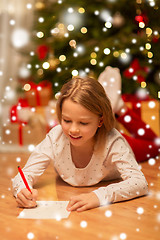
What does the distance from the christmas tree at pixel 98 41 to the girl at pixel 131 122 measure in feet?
1.83

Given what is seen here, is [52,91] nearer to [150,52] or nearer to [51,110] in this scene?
[51,110]

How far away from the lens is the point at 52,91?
115 inches

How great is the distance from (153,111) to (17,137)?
89cm

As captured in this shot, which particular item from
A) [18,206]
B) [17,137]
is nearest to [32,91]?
[17,137]

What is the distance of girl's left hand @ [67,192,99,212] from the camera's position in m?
1.36

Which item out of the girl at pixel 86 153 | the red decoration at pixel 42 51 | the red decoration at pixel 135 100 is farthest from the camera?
the red decoration at pixel 42 51

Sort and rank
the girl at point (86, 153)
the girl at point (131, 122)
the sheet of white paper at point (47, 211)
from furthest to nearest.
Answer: the girl at point (131, 122) < the girl at point (86, 153) < the sheet of white paper at point (47, 211)

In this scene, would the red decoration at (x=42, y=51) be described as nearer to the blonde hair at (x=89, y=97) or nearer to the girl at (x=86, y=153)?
the girl at (x=86, y=153)

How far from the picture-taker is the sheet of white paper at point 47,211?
1.31 metres

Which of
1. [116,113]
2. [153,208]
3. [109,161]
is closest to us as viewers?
[153,208]

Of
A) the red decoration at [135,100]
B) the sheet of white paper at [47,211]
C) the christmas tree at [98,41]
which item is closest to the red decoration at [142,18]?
the christmas tree at [98,41]

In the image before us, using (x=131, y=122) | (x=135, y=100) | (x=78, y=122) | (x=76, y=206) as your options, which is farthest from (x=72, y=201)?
(x=135, y=100)

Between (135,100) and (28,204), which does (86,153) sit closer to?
(28,204)

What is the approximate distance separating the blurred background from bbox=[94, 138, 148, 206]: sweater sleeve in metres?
1.03
